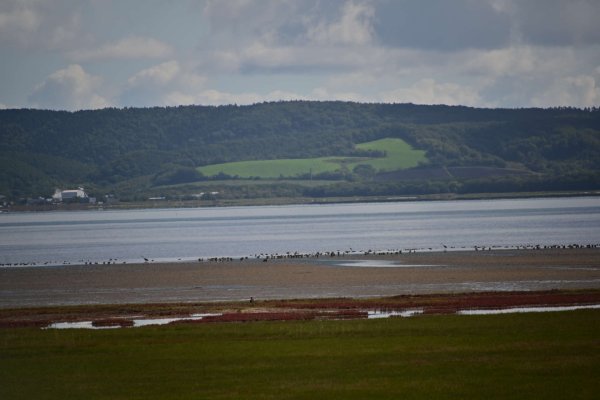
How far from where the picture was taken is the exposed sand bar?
54.7 metres

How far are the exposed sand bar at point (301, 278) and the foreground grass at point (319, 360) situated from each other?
15.8 meters

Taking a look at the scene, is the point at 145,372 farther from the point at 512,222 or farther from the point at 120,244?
the point at 512,222

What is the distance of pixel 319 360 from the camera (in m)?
30.7

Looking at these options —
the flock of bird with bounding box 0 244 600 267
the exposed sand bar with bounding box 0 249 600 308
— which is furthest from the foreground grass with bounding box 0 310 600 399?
the flock of bird with bounding box 0 244 600 267

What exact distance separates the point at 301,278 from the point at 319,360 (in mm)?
34254

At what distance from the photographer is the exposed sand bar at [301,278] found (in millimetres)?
54719

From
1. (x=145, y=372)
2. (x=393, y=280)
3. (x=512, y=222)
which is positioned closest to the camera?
(x=145, y=372)

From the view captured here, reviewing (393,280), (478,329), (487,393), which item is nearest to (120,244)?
(393,280)

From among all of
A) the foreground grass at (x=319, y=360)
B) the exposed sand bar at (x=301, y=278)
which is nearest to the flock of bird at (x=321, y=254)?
the exposed sand bar at (x=301, y=278)

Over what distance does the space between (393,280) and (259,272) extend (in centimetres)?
1321

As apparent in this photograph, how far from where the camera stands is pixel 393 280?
198 feet

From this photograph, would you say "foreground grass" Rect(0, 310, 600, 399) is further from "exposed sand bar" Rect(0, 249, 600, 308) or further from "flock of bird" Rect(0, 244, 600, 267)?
"flock of bird" Rect(0, 244, 600, 267)

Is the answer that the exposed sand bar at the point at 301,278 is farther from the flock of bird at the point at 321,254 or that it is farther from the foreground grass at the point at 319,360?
the foreground grass at the point at 319,360

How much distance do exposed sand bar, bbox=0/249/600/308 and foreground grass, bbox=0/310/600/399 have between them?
623 inches
